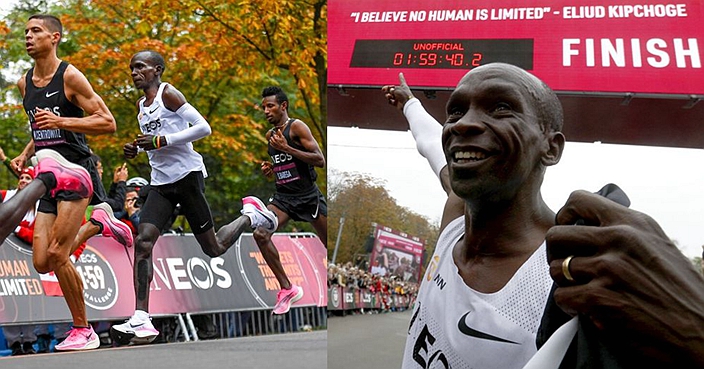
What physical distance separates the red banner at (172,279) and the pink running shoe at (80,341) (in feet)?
0.25

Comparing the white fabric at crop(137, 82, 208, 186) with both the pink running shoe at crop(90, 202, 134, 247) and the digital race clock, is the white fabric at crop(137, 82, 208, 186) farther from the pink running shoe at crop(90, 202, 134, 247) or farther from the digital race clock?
the digital race clock

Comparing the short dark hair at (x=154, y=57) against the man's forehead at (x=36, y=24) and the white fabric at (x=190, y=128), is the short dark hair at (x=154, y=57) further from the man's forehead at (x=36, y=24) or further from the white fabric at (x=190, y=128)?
the man's forehead at (x=36, y=24)

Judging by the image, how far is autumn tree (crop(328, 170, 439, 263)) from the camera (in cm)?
374

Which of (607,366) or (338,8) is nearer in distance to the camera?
(607,366)

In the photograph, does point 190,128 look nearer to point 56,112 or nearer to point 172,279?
point 56,112

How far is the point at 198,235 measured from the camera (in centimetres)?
416

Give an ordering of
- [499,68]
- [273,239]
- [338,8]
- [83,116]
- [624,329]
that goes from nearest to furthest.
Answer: [624,329]
[499,68]
[83,116]
[338,8]
[273,239]

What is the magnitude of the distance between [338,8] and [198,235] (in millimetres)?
1340

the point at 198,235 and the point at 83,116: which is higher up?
the point at 83,116

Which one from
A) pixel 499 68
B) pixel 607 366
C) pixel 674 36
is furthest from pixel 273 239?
pixel 607 366

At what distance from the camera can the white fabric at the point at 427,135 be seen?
1.60 meters

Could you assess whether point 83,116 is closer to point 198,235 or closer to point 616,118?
point 198,235

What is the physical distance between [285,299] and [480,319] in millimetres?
3452

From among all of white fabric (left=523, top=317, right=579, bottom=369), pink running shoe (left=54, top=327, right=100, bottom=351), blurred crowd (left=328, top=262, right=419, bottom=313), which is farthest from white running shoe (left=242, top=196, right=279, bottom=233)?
white fabric (left=523, top=317, right=579, bottom=369)
